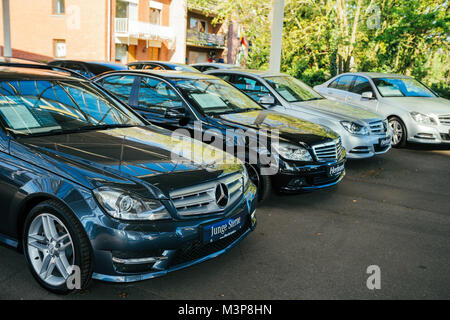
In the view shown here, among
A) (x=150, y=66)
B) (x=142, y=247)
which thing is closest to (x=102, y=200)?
(x=142, y=247)

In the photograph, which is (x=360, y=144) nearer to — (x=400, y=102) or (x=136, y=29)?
(x=400, y=102)

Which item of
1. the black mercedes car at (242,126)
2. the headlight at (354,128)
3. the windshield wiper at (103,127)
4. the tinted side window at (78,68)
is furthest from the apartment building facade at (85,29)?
the windshield wiper at (103,127)

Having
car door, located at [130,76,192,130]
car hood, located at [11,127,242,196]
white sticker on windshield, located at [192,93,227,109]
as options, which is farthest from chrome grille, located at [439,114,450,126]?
car hood, located at [11,127,242,196]

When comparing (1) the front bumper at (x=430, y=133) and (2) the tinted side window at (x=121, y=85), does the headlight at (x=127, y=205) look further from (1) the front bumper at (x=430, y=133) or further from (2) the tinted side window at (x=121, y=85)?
(1) the front bumper at (x=430, y=133)

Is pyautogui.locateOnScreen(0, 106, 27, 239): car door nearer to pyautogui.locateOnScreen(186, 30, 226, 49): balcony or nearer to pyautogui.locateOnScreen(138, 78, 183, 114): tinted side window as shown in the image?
pyautogui.locateOnScreen(138, 78, 183, 114): tinted side window

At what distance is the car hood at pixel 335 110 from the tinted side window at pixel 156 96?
251 cm

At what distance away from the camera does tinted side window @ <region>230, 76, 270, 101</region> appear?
7.82m

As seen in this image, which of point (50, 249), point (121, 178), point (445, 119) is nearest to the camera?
point (121, 178)

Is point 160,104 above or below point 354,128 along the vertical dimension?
above

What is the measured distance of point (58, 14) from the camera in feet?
94.0

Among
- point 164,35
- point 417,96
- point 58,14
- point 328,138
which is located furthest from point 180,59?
point 328,138

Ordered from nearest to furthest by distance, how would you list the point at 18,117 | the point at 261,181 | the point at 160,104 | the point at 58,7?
the point at 18,117 → the point at 261,181 → the point at 160,104 → the point at 58,7

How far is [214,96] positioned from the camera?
244 inches

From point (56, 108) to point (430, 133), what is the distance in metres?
7.77
